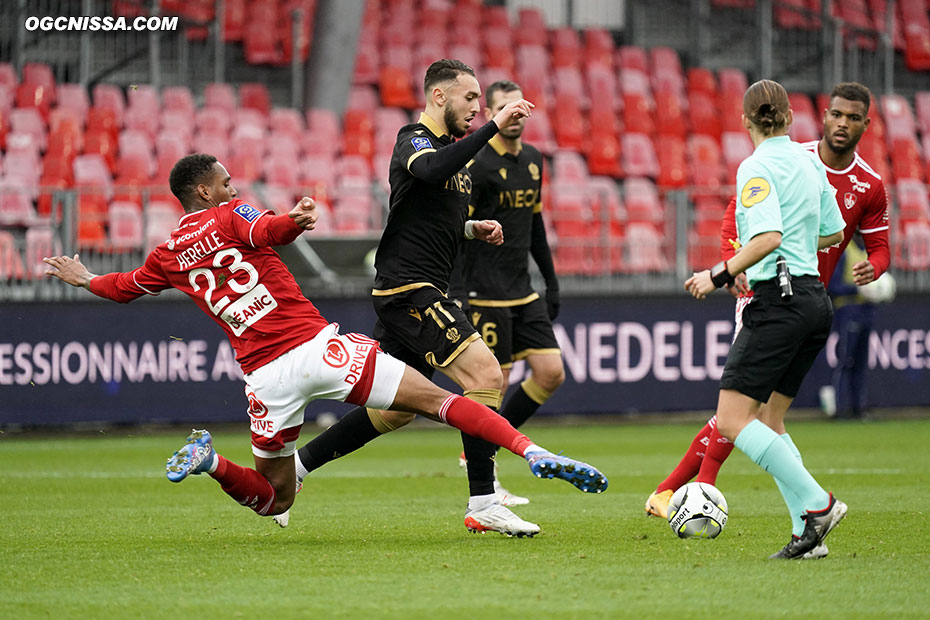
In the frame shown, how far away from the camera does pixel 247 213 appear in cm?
578

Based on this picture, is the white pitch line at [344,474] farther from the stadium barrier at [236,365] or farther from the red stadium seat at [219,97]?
the red stadium seat at [219,97]

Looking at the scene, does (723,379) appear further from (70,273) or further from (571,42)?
(571,42)

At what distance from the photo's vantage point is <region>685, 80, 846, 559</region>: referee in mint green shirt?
17.3 ft

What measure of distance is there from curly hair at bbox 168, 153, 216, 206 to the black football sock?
141 cm

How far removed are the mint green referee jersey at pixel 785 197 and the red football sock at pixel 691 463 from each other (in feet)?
4.99

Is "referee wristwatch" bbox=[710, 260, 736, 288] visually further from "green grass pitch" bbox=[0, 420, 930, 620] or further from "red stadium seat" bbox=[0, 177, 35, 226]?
"red stadium seat" bbox=[0, 177, 35, 226]

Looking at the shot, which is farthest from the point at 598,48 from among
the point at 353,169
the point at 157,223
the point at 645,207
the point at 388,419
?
the point at 388,419

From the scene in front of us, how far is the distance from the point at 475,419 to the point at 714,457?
1.41 m

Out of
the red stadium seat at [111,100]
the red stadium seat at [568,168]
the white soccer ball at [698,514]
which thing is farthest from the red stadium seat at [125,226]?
the white soccer ball at [698,514]

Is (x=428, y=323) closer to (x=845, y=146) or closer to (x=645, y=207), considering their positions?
(x=845, y=146)

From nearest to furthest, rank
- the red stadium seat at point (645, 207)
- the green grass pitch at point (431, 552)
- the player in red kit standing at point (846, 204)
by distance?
the green grass pitch at point (431, 552) < the player in red kit standing at point (846, 204) < the red stadium seat at point (645, 207)

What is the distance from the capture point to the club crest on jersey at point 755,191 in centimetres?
536

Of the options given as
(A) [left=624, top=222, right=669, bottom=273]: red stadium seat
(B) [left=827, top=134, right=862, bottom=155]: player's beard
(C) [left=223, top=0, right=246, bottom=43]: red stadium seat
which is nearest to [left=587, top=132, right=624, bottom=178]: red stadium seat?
(A) [left=624, top=222, right=669, bottom=273]: red stadium seat

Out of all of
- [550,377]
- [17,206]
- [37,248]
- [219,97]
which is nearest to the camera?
[550,377]
